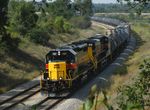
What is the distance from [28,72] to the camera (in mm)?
38438

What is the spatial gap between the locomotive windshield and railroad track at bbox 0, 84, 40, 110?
9.97 feet

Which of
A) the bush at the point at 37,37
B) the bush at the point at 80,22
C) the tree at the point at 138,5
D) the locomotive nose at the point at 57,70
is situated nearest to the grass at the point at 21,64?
the bush at the point at 37,37

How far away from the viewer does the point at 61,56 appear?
26906 mm

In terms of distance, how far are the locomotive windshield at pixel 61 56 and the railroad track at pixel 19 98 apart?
3039mm

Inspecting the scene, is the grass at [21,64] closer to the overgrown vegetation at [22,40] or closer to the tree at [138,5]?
the overgrown vegetation at [22,40]

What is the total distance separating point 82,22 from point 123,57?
62.3m

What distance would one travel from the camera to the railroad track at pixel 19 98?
24.5 m

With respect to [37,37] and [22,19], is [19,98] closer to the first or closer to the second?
[37,37]

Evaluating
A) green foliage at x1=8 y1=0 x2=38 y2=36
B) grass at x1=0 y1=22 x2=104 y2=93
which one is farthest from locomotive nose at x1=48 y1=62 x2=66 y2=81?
green foliage at x1=8 y1=0 x2=38 y2=36

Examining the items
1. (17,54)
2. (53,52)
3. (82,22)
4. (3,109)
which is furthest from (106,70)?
(82,22)

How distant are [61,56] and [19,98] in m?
3.94

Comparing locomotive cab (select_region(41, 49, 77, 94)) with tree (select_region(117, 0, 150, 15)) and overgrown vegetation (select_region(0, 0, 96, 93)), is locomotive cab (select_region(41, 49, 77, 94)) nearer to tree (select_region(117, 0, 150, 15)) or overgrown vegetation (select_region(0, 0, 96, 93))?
overgrown vegetation (select_region(0, 0, 96, 93))

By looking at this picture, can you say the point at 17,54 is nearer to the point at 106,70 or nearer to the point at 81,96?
the point at 106,70

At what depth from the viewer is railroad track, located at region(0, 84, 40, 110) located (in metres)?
24.5
